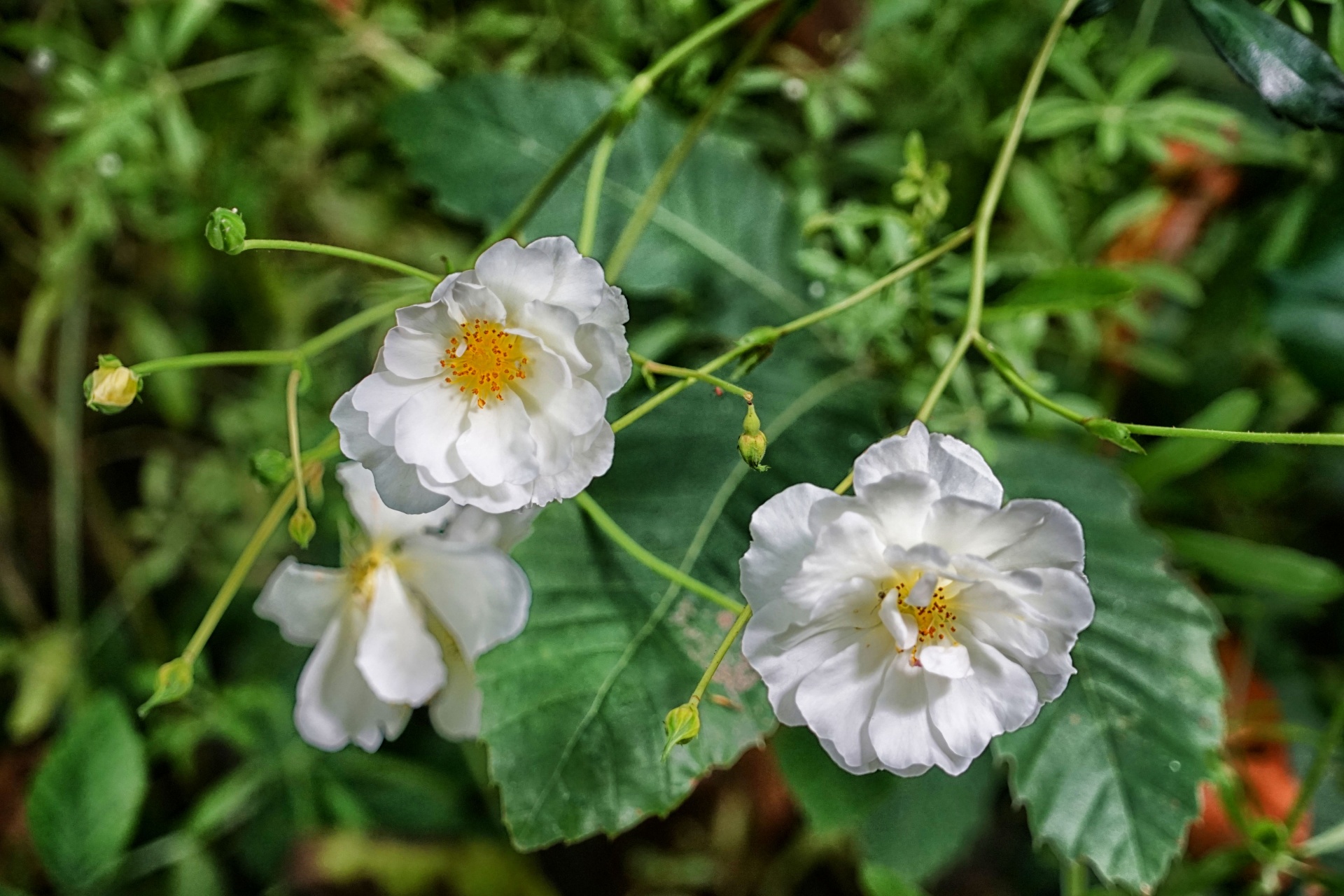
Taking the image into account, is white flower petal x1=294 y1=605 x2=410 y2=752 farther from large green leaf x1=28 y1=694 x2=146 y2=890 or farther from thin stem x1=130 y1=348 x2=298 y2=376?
large green leaf x1=28 y1=694 x2=146 y2=890

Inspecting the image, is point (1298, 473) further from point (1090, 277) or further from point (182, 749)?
point (182, 749)

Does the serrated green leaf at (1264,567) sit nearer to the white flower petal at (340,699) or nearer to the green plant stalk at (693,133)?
the green plant stalk at (693,133)

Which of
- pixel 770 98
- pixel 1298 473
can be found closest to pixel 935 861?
pixel 1298 473

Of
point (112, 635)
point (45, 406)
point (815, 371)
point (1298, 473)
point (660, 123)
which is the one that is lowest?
point (112, 635)

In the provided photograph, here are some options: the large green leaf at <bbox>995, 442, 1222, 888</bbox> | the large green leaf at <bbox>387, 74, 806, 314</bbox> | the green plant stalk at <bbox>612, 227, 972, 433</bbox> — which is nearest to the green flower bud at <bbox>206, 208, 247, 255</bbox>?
the green plant stalk at <bbox>612, 227, 972, 433</bbox>

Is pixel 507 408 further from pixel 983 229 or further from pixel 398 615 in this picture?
pixel 983 229
